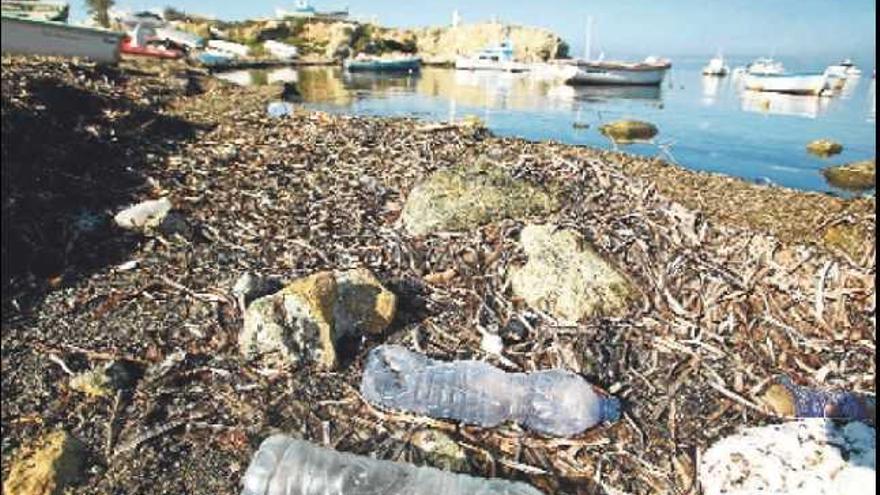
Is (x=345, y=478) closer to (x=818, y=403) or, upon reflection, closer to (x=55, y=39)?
(x=818, y=403)

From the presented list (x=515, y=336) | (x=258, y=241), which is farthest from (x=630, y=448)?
(x=258, y=241)

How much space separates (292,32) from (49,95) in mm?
70009

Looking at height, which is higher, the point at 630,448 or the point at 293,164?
the point at 293,164

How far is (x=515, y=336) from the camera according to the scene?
4.81 meters

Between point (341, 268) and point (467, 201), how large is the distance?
1516 mm

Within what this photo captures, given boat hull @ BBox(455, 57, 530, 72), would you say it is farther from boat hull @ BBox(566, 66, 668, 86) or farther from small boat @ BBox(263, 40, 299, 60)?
small boat @ BBox(263, 40, 299, 60)

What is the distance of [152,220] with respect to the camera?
5648 mm

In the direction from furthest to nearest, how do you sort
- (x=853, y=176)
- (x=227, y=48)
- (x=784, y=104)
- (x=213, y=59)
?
(x=227, y=48)
(x=784, y=104)
(x=213, y=59)
(x=853, y=176)

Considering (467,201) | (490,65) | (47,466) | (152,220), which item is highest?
(490,65)

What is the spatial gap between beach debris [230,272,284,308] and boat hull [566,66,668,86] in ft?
158

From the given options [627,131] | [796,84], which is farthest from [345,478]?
[796,84]

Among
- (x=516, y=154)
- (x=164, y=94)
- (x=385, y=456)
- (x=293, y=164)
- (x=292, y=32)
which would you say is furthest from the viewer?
(x=292, y=32)

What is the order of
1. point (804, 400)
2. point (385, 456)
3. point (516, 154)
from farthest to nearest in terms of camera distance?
1. point (516, 154)
2. point (804, 400)
3. point (385, 456)

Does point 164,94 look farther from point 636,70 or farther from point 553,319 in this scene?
point 636,70
